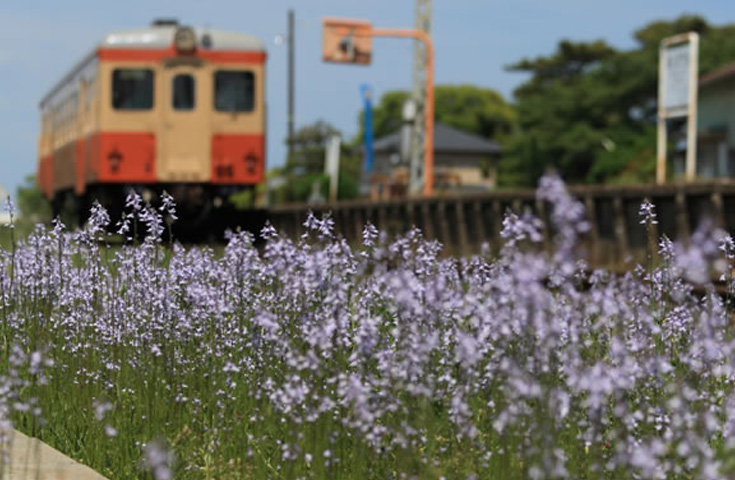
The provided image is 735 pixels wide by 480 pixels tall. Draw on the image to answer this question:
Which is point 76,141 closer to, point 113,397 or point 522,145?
point 113,397

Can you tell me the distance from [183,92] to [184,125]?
54 cm

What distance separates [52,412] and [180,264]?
2.88 feet

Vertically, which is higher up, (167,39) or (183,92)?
(167,39)

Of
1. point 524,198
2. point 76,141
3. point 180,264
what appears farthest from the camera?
point 76,141

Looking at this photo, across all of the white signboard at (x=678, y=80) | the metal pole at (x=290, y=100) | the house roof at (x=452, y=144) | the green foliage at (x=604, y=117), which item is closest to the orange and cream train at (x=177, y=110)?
the white signboard at (x=678, y=80)

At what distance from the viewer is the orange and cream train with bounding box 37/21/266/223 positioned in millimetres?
21188

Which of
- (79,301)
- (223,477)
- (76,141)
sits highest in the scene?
(76,141)

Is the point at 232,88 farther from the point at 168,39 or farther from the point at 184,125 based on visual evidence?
the point at 168,39

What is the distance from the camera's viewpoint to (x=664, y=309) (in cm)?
589

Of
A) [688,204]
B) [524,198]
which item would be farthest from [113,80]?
[688,204]

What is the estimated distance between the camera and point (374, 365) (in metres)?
4.98

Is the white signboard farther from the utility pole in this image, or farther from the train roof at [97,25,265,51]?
the train roof at [97,25,265,51]

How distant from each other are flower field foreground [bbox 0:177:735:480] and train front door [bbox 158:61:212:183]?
1460 cm

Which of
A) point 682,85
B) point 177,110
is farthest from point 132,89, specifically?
point 682,85
